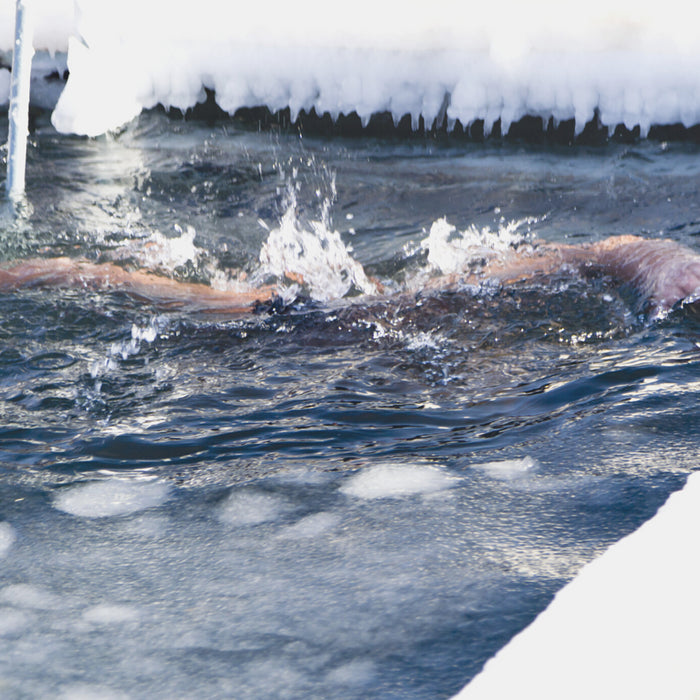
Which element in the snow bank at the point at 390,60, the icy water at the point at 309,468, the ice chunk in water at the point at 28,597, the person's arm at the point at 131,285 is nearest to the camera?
the icy water at the point at 309,468

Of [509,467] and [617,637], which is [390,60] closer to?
[509,467]

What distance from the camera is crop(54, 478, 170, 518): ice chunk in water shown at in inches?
65.1

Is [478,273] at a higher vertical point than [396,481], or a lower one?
higher

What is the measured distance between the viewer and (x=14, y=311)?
281 cm

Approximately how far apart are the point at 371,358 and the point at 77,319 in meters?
1.04

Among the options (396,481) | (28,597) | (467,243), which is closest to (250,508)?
(396,481)

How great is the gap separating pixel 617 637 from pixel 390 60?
4604 millimetres

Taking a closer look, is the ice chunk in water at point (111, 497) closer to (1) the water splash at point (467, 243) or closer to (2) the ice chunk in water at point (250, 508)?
(2) the ice chunk in water at point (250, 508)

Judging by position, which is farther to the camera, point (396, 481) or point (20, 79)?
point (20, 79)

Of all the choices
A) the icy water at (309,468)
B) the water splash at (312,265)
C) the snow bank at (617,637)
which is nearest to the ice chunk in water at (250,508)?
the icy water at (309,468)

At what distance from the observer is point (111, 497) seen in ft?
5.60

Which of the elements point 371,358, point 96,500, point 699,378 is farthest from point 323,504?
point 699,378

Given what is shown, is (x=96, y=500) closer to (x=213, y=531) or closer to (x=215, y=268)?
(x=213, y=531)

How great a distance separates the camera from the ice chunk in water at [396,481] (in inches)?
65.3
